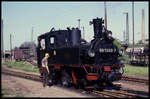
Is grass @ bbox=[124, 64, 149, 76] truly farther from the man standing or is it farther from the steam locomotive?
the man standing

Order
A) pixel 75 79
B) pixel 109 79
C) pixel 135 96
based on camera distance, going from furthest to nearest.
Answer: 1. pixel 75 79
2. pixel 109 79
3. pixel 135 96

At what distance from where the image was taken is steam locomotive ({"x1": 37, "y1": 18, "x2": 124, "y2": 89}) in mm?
13016

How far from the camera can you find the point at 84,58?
13.4 metres

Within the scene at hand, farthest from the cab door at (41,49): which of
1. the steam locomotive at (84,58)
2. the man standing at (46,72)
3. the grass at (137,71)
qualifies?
the grass at (137,71)

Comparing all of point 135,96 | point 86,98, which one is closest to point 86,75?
point 86,98

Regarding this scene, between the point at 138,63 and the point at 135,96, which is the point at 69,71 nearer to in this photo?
the point at 135,96

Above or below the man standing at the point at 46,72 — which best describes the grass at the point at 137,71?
below

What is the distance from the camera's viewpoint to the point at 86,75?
1295 cm

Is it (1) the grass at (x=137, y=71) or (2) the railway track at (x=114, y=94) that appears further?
(1) the grass at (x=137, y=71)

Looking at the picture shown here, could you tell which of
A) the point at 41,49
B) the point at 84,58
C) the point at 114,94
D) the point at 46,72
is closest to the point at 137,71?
the point at 41,49

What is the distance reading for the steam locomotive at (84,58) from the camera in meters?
13.0

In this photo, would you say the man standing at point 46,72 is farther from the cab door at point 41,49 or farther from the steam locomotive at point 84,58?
the cab door at point 41,49

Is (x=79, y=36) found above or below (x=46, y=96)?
above

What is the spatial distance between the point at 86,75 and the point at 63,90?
57.9 inches
